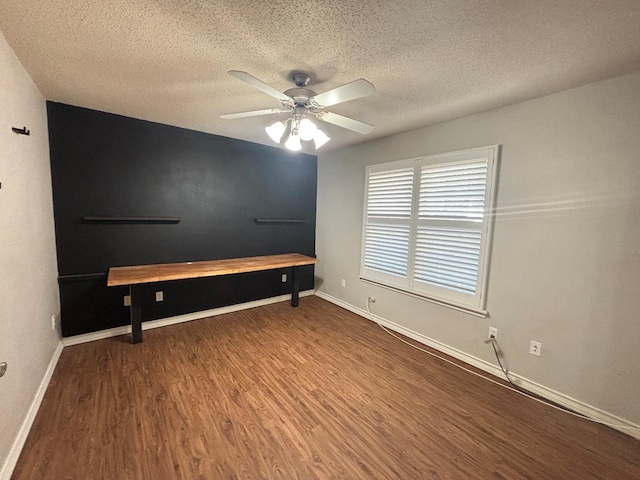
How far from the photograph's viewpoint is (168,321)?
324 cm

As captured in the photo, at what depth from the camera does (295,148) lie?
7.01 ft

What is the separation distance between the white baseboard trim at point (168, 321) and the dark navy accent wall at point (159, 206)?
0.20ft

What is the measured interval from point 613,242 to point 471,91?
145 cm

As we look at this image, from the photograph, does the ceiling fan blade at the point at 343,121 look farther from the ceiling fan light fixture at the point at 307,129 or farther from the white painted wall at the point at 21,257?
the white painted wall at the point at 21,257

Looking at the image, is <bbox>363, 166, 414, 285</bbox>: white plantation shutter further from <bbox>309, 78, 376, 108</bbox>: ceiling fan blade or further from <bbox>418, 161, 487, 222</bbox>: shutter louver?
<bbox>309, 78, 376, 108</bbox>: ceiling fan blade

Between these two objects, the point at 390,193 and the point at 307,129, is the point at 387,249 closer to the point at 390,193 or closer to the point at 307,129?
the point at 390,193

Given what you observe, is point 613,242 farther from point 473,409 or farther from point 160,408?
point 160,408

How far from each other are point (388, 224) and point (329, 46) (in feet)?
7.11

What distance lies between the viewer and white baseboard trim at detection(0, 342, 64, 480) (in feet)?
4.49

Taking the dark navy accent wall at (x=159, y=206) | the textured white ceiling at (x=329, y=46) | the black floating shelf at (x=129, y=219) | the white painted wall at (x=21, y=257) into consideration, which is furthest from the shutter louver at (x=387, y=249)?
the white painted wall at (x=21, y=257)

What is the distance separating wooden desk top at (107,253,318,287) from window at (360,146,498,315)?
1167 mm

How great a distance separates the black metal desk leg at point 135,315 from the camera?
2.70 metres

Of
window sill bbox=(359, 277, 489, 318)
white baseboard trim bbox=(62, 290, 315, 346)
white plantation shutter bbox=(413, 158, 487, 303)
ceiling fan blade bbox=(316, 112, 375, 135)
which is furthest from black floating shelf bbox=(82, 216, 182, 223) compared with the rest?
white plantation shutter bbox=(413, 158, 487, 303)

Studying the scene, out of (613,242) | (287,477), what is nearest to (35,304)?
(287,477)
